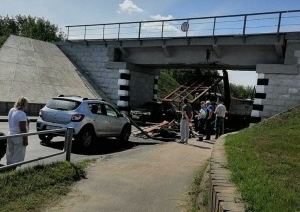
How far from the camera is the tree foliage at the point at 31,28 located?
186 ft

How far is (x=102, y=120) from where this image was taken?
1350 cm

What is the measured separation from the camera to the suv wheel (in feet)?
40.8

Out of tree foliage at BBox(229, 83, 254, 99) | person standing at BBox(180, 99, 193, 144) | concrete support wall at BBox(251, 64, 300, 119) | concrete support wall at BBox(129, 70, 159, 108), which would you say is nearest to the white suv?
person standing at BBox(180, 99, 193, 144)

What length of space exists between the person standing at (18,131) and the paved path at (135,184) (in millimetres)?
1251

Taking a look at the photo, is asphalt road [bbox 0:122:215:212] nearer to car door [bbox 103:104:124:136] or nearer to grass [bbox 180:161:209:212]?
grass [bbox 180:161:209:212]

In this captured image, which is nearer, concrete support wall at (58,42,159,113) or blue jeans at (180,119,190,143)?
blue jeans at (180,119,190,143)

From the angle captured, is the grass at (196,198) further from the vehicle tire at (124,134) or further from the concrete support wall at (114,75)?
the concrete support wall at (114,75)

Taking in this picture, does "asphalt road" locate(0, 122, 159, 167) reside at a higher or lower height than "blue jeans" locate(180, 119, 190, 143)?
lower

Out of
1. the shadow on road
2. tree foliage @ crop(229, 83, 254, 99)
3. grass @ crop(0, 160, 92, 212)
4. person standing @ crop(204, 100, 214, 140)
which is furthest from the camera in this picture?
tree foliage @ crop(229, 83, 254, 99)

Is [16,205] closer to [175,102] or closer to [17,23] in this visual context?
[175,102]

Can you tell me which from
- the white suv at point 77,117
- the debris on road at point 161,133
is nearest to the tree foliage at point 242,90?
the debris on road at point 161,133

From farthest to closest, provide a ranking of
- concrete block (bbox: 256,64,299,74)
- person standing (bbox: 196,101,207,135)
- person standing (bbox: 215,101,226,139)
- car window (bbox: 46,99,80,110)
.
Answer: concrete block (bbox: 256,64,299,74)
person standing (bbox: 196,101,207,135)
person standing (bbox: 215,101,226,139)
car window (bbox: 46,99,80,110)

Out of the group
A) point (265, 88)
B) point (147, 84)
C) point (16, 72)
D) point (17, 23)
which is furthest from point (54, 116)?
Answer: point (17, 23)

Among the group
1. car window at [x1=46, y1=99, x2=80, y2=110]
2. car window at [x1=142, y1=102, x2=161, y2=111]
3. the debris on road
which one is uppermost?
car window at [x1=46, y1=99, x2=80, y2=110]
